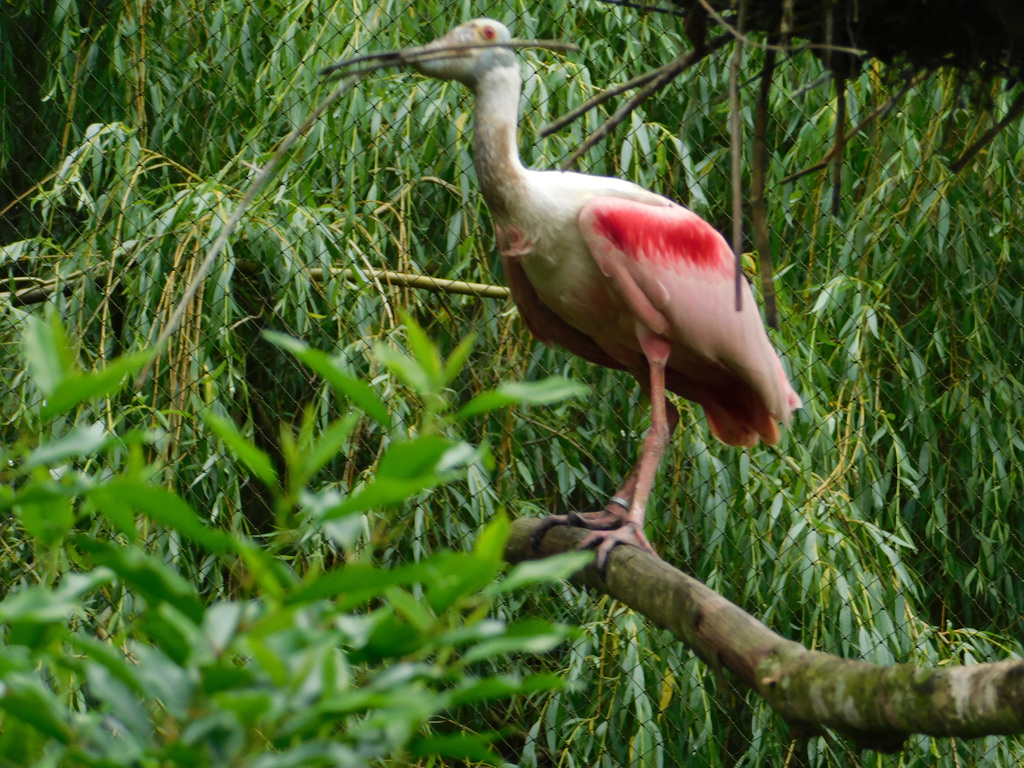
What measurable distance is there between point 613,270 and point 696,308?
0.71 feet

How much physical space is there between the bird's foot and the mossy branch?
0.45 metres

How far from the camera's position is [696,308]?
88.4 inches

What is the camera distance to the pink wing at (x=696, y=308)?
84.0 inches

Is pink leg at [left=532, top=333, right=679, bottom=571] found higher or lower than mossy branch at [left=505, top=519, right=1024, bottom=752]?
lower

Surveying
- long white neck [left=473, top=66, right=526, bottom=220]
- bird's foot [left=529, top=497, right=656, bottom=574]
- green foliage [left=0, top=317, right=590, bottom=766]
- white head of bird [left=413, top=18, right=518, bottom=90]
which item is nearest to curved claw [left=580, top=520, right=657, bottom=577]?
bird's foot [left=529, top=497, right=656, bottom=574]

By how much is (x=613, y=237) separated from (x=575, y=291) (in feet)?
0.44

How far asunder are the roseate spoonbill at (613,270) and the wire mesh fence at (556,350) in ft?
1.66

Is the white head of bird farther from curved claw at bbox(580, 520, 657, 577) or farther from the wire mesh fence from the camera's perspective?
curved claw at bbox(580, 520, 657, 577)

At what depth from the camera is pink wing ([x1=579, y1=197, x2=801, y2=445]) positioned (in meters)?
2.13

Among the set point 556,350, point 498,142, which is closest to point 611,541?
point 498,142

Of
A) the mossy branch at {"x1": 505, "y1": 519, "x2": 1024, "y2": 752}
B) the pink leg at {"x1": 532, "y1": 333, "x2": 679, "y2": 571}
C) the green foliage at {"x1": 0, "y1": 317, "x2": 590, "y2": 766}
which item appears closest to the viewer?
the green foliage at {"x1": 0, "y1": 317, "x2": 590, "y2": 766}

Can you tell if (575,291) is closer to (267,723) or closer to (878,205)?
(878,205)

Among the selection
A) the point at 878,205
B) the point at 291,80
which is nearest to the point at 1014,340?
the point at 878,205

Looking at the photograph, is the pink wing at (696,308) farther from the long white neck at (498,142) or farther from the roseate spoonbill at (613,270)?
the long white neck at (498,142)
